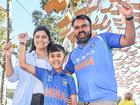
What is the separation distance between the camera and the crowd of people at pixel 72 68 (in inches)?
193

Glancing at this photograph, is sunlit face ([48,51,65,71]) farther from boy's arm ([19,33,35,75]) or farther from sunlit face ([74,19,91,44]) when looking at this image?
sunlit face ([74,19,91,44])

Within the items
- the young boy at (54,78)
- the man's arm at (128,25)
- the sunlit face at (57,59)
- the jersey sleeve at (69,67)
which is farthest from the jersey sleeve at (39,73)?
the man's arm at (128,25)

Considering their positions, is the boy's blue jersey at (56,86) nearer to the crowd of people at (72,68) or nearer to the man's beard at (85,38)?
the crowd of people at (72,68)

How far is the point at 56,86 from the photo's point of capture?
520 centimetres

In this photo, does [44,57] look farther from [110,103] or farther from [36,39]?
[110,103]

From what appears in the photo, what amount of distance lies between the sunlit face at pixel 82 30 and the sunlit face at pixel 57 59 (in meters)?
0.32

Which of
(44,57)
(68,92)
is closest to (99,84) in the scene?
(68,92)

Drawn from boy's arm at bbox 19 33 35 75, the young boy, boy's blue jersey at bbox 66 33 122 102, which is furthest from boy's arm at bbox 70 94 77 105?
boy's arm at bbox 19 33 35 75

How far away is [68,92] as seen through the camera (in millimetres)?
5227

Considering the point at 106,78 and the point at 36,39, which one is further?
the point at 36,39

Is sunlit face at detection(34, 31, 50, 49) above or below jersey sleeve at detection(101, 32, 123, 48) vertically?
above

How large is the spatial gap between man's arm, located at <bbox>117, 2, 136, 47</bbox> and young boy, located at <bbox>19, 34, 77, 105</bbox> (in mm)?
740

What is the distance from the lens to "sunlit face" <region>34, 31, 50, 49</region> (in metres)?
5.52

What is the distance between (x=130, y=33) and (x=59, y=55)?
880mm
